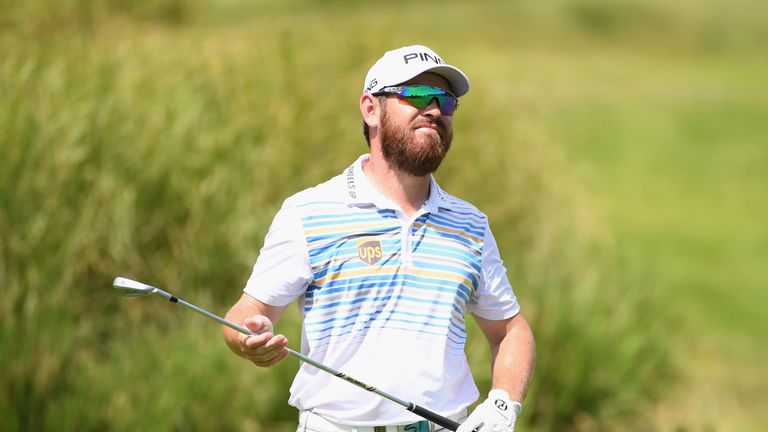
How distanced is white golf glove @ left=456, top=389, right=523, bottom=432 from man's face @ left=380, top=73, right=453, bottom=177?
0.76m

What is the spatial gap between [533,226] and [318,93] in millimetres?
2214

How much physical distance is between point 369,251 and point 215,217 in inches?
205

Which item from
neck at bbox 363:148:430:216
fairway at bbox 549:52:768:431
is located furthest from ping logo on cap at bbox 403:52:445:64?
fairway at bbox 549:52:768:431

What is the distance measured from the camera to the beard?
13.0 ft

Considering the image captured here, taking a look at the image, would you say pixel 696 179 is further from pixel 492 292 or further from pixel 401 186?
pixel 401 186

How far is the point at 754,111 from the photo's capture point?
25.5 meters

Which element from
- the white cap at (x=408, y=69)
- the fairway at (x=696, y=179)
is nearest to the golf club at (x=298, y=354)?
the white cap at (x=408, y=69)

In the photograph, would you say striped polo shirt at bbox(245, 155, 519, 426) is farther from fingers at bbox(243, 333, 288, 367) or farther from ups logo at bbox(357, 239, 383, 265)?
fingers at bbox(243, 333, 288, 367)

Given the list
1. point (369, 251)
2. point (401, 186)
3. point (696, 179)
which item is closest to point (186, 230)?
point (401, 186)

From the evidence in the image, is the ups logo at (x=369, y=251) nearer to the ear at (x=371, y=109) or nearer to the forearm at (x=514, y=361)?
the ear at (x=371, y=109)

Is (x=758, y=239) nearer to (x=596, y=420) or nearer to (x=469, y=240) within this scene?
(x=596, y=420)

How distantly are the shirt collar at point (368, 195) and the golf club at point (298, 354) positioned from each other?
0.54m

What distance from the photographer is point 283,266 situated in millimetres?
3865

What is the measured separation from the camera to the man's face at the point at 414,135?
396cm
